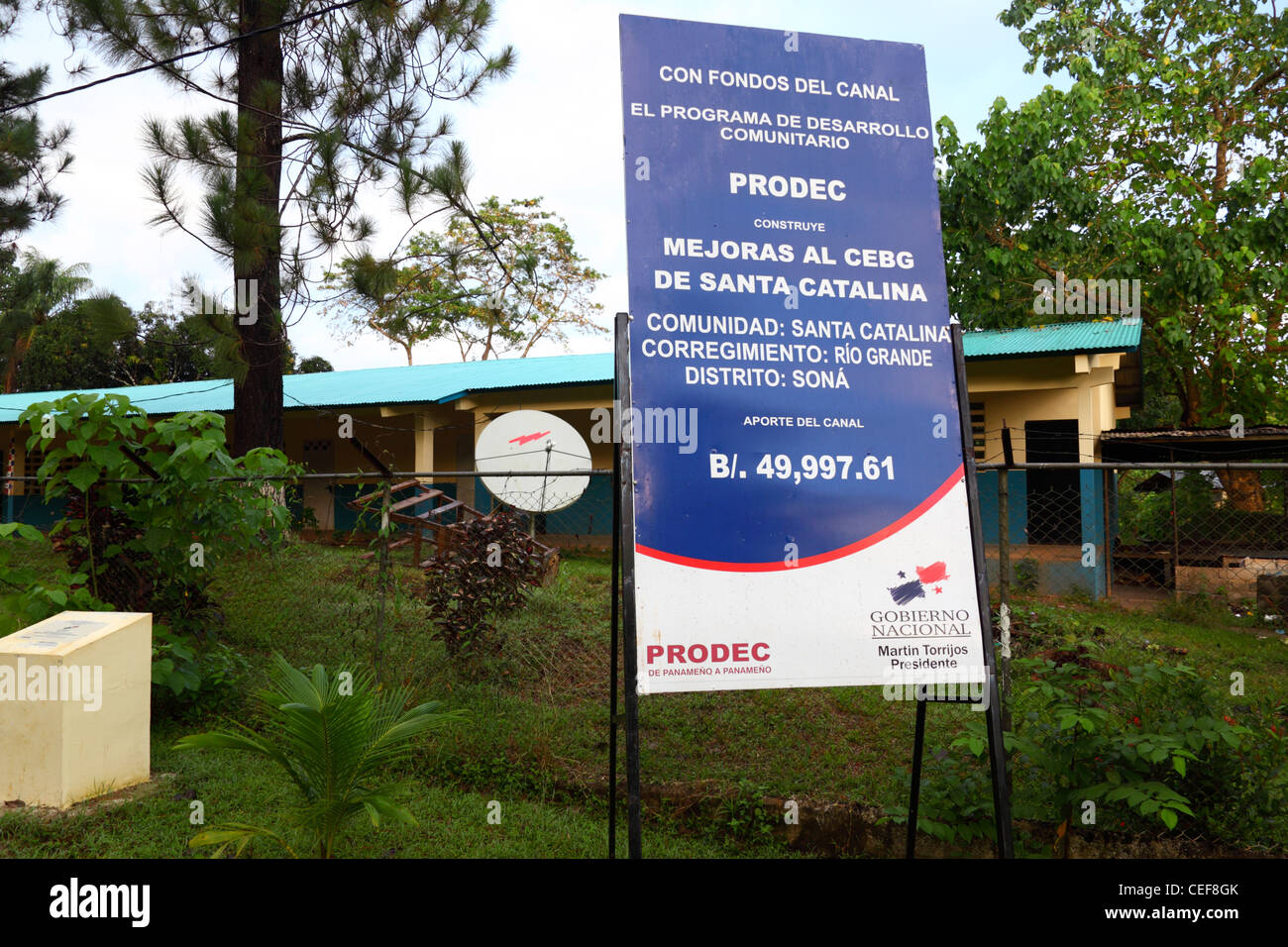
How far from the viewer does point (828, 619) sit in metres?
2.91

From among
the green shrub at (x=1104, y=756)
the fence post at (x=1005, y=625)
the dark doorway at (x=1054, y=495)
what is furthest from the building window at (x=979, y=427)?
the green shrub at (x=1104, y=756)

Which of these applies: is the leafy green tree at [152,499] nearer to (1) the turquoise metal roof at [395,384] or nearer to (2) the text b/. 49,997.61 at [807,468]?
(2) the text b/. 49,997.61 at [807,468]

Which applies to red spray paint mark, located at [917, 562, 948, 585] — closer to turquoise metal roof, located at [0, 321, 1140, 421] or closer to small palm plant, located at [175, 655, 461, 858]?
small palm plant, located at [175, 655, 461, 858]

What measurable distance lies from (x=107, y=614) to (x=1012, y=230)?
44.6 feet

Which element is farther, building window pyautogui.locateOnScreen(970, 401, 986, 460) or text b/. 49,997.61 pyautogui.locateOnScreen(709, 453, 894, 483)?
building window pyautogui.locateOnScreen(970, 401, 986, 460)

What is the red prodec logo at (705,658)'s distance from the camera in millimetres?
2795

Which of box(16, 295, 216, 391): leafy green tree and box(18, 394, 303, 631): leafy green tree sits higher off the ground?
box(16, 295, 216, 391): leafy green tree

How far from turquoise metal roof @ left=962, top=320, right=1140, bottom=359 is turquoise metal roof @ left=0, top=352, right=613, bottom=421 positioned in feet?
19.2

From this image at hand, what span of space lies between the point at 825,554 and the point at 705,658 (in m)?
0.53

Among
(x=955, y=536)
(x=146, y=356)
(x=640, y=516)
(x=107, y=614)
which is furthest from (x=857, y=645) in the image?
(x=146, y=356)

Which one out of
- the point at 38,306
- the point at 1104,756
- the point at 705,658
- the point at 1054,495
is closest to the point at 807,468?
the point at 705,658

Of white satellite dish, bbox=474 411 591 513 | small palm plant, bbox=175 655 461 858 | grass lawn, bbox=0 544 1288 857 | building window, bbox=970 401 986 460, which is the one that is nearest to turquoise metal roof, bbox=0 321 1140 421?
building window, bbox=970 401 986 460

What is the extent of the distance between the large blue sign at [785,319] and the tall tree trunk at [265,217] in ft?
20.4

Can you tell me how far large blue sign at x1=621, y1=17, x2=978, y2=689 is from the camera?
114 inches
